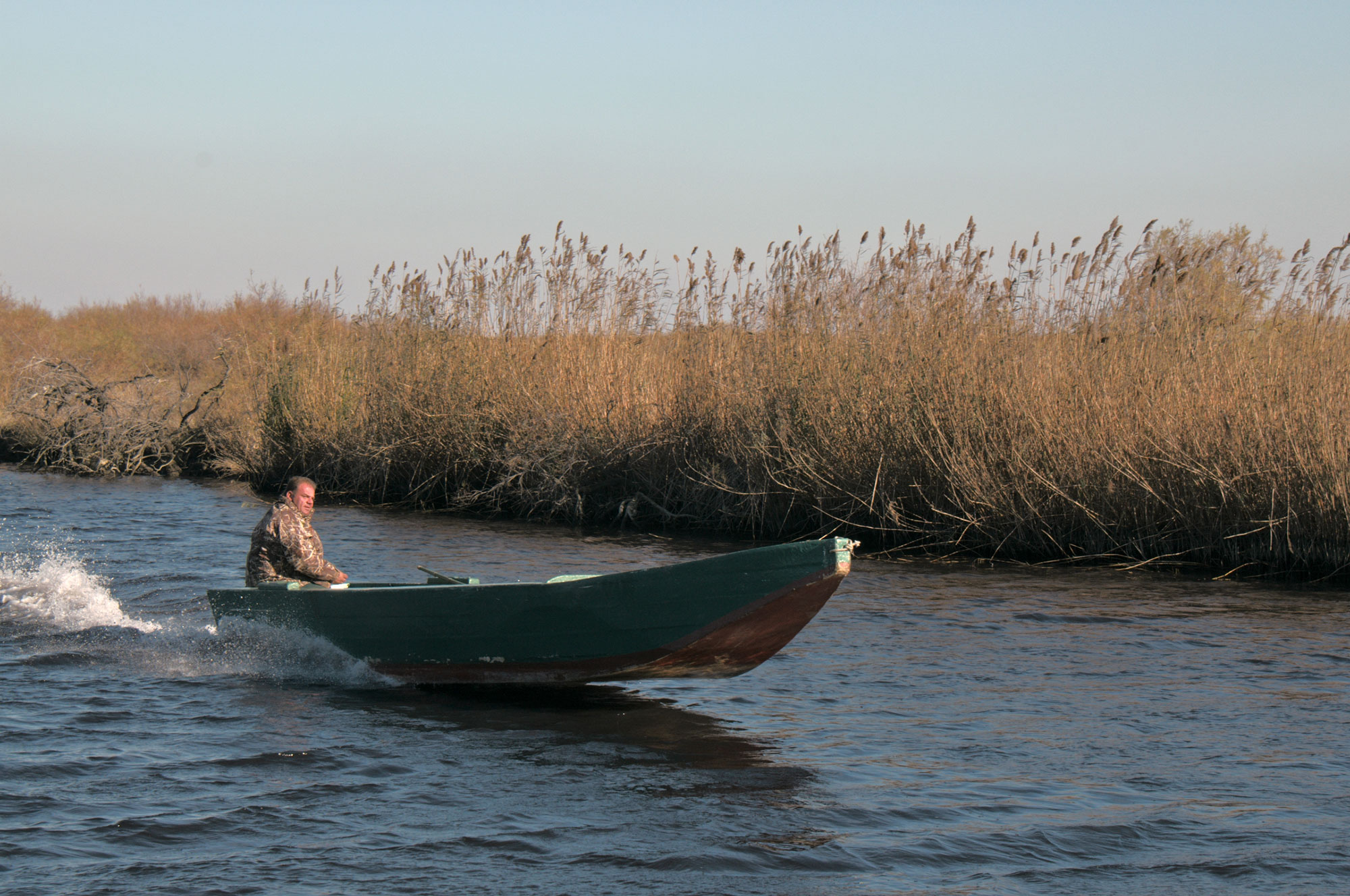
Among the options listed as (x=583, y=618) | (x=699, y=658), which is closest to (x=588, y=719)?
(x=583, y=618)

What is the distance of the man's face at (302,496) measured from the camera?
26.8 ft

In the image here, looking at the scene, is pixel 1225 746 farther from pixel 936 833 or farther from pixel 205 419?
pixel 205 419

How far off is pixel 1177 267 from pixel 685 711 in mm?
7134

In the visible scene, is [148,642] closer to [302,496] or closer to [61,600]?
[61,600]

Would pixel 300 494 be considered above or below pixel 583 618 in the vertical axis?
above

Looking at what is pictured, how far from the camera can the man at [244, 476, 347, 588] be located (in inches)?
323

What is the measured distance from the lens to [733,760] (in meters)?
6.22

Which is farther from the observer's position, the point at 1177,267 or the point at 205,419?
the point at 205,419

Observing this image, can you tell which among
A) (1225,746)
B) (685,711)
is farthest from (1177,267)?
(685,711)

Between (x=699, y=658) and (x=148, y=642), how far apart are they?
14.2 ft

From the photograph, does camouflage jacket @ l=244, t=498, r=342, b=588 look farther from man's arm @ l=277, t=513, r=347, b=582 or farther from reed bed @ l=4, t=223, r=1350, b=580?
reed bed @ l=4, t=223, r=1350, b=580

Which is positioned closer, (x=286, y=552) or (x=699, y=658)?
(x=699, y=658)

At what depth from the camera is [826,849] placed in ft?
16.5

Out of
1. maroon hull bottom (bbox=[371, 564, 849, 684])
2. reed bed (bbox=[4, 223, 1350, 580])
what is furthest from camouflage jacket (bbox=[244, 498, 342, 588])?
reed bed (bbox=[4, 223, 1350, 580])
